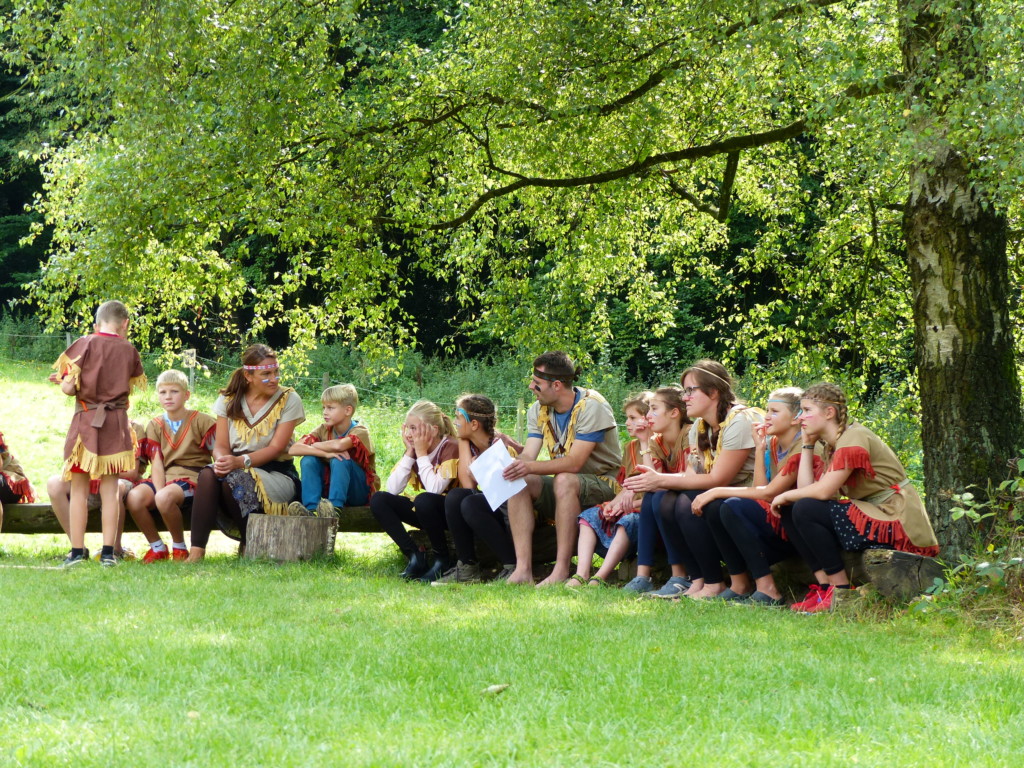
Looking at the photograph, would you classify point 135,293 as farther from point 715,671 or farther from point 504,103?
point 715,671

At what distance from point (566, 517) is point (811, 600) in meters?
1.79

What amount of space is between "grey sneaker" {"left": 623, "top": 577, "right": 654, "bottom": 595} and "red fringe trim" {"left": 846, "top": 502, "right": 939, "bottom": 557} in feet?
4.37

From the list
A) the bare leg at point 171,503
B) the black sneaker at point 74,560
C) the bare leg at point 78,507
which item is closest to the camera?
the black sneaker at point 74,560

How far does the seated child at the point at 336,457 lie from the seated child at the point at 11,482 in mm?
2247

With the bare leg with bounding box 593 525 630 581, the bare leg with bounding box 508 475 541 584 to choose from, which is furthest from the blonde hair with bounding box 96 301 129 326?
the bare leg with bounding box 593 525 630 581

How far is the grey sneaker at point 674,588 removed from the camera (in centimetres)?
683

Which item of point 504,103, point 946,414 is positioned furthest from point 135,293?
point 946,414

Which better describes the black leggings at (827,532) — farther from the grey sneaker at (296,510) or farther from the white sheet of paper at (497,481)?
the grey sneaker at (296,510)

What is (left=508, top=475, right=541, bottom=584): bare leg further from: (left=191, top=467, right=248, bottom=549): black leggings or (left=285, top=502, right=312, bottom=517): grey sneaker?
(left=191, top=467, right=248, bottom=549): black leggings

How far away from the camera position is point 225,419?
882cm

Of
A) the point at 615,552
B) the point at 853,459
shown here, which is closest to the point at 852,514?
the point at 853,459

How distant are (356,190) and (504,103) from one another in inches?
55.8

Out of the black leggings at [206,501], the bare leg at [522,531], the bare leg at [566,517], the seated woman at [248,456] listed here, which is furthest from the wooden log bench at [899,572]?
the black leggings at [206,501]

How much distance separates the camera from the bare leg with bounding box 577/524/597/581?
746 centimetres
